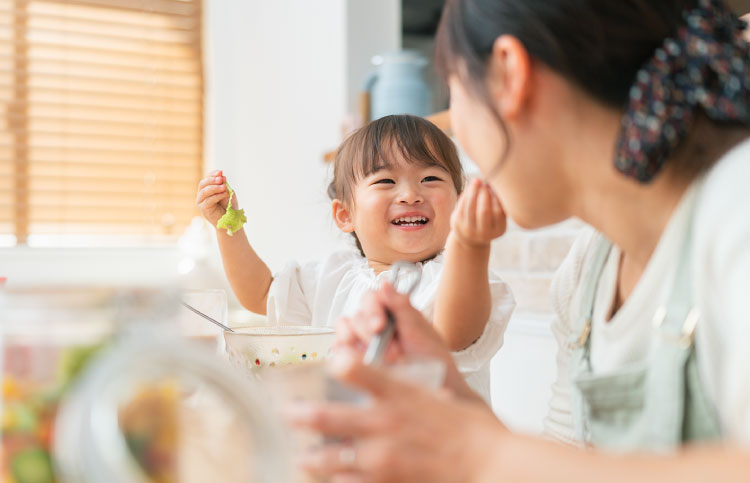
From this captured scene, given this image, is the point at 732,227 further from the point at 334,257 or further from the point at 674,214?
the point at 334,257

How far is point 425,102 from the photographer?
2.02m

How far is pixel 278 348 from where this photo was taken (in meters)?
0.70

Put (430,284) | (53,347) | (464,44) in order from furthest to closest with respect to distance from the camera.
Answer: (430,284) → (464,44) → (53,347)

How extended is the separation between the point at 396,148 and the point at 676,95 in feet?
2.19

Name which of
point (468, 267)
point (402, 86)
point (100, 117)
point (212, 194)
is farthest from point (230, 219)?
point (100, 117)

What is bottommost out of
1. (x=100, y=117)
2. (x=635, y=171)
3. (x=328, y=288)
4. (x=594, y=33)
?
(x=328, y=288)

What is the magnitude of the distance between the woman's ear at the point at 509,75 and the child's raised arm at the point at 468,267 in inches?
7.1

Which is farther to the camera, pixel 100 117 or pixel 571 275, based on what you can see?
pixel 100 117

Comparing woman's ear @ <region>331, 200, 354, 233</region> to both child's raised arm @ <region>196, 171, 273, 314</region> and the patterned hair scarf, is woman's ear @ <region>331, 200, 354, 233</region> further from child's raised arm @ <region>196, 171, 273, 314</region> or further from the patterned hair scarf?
the patterned hair scarf

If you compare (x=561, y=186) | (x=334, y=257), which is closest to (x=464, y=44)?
(x=561, y=186)

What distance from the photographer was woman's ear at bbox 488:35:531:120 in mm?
571

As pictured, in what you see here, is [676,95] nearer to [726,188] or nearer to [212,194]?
[726,188]

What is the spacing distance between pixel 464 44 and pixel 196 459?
41cm

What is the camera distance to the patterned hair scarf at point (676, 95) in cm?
54
